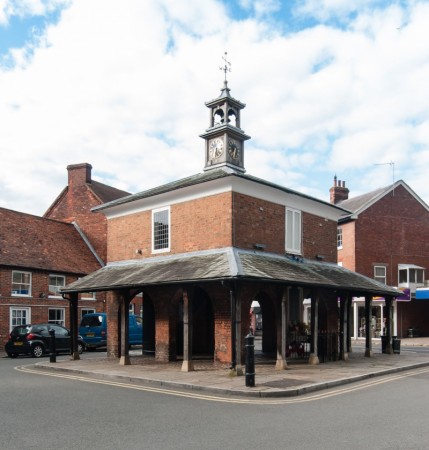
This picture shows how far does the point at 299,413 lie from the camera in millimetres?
9305

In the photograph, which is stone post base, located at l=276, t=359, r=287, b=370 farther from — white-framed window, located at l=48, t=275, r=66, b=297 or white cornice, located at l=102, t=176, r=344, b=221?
white-framed window, located at l=48, t=275, r=66, b=297

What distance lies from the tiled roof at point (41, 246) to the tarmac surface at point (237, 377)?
35.7 feet

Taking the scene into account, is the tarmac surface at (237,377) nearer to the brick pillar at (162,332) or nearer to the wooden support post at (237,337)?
the wooden support post at (237,337)

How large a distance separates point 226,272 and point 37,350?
1200 centimetres

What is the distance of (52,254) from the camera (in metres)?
30.6

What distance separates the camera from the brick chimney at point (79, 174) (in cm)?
3831

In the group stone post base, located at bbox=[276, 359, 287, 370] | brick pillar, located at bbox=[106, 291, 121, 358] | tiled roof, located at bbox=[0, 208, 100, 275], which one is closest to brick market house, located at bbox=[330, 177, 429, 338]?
tiled roof, located at bbox=[0, 208, 100, 275]

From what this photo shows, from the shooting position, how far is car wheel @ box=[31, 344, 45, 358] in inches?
888

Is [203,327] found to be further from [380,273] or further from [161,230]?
[380,273]

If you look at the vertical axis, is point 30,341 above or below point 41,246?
below

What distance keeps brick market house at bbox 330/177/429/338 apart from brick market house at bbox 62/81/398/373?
13778mm

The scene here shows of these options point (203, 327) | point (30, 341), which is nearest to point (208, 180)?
point (203, 327)

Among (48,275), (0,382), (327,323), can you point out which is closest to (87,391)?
(0,382)

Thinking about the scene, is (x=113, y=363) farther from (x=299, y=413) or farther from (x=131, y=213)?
(x=299, y=413)
